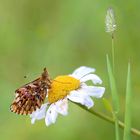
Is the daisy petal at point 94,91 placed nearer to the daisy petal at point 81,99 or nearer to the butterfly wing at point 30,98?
the daisy petal at point 81,99

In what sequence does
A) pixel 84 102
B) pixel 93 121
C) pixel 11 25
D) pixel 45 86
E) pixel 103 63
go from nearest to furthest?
pixel 84 102 < pixel 45 86 < pixel 93 121 < pixel 103 63 < pixel 11 25

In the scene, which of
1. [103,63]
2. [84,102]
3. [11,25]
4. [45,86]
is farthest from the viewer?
[11,25]

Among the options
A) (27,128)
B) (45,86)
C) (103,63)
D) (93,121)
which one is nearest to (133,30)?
(103,63)

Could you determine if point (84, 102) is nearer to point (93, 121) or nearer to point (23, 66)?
point (93, 121)

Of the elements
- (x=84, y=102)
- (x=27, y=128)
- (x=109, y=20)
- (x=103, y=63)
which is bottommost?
(x=27, y=128)

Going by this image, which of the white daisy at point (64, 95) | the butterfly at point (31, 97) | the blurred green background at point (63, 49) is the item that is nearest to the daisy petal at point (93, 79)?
the white daisy at point (64, 95)

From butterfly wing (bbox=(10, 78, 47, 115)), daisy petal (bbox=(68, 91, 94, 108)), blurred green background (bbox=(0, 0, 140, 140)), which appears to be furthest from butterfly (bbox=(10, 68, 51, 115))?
blurred green background (bbox=(0, 0, 140, 140))

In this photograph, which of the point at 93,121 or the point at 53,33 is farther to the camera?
the point at 53,33
